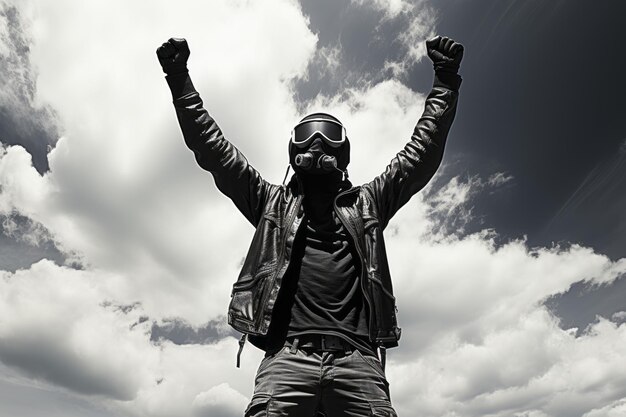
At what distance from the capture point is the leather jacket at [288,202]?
4164mm

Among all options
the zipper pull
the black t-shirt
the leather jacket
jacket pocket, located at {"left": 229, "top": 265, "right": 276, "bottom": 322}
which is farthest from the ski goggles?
the zipper pull

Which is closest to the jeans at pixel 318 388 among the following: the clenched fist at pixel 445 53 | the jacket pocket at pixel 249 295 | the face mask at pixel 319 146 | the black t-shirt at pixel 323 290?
the black t-shirt at pixel 323 290

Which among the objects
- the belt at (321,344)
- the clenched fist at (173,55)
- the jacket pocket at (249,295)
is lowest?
the belt at (321,344)

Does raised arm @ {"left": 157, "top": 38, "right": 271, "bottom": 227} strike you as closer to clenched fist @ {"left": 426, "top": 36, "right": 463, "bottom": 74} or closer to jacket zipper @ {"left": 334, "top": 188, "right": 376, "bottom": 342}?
jacket zipper @ {"left": 334, "top": 188, "right": 376, "bottom": 342}

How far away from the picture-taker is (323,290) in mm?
4242

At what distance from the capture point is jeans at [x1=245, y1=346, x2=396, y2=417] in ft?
12.2

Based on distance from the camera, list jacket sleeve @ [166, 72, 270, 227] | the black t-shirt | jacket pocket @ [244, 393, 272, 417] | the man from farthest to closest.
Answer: jacket sleeve @ [166, 72, 270, 227] < the black t-shirt < the man < jacket pocket @ [244, 393, 272, 417]

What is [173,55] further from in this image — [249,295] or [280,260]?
[249,295]

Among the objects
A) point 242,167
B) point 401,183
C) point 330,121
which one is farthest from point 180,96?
point 401,183

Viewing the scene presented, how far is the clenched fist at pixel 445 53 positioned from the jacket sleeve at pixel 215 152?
2.17m

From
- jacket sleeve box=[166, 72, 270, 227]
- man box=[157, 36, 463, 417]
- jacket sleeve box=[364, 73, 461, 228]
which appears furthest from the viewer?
jacket sleeve box=[364, 73, 461, 228]

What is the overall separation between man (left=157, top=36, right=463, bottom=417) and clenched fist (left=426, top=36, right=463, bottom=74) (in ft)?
0.04

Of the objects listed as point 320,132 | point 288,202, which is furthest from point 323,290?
point 320,132

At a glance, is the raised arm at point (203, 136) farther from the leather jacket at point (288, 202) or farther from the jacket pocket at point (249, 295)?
the jacket pocket at point (249, 295)
